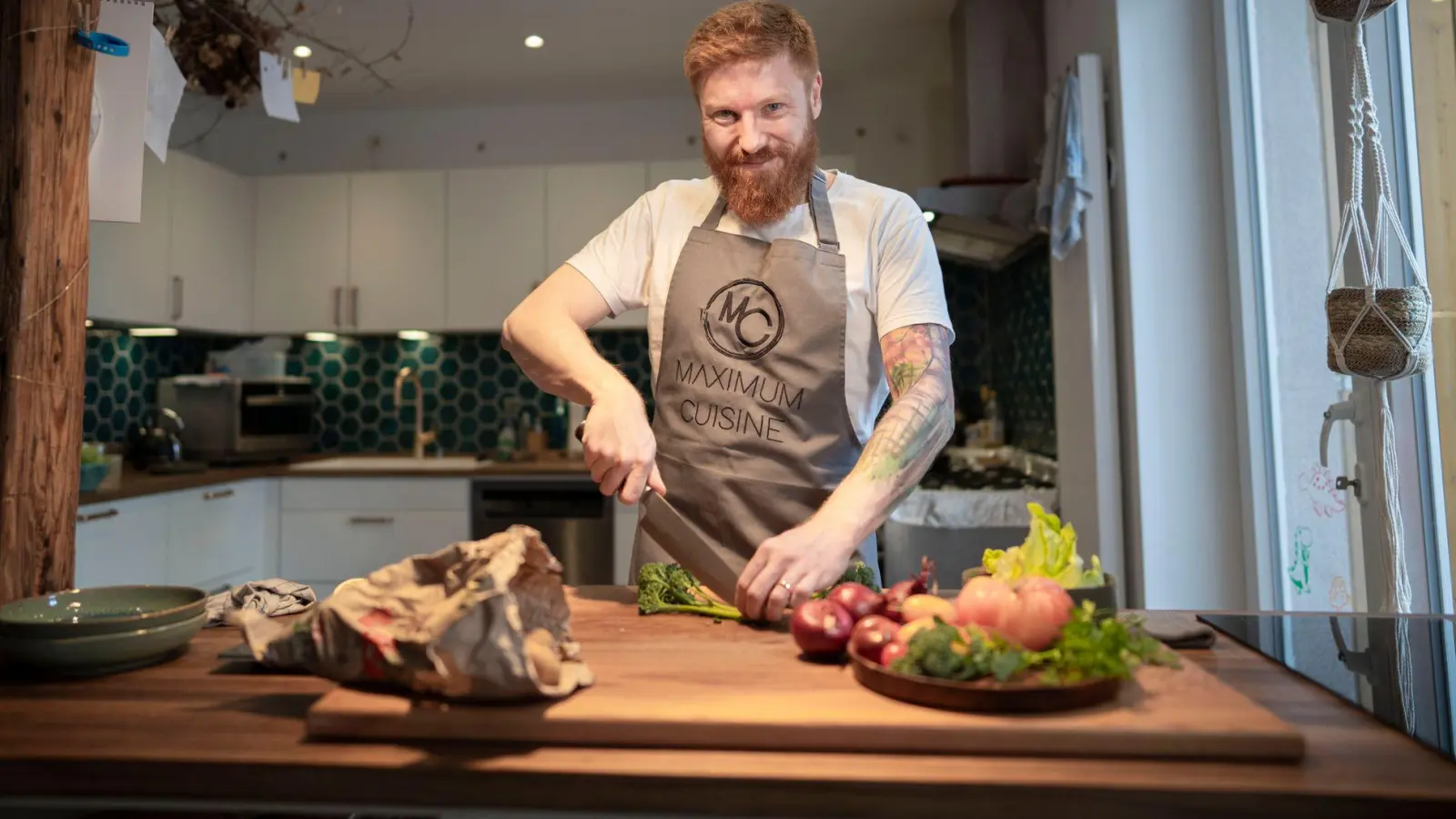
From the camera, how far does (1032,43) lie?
3.22 meters

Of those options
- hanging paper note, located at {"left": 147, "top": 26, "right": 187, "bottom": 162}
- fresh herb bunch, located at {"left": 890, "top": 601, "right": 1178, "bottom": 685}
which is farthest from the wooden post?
fresh herb bunch, located at {"left": 890, "top": 601, "right": 1178, "bottom": 685}

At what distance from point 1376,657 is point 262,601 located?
4.56 feet

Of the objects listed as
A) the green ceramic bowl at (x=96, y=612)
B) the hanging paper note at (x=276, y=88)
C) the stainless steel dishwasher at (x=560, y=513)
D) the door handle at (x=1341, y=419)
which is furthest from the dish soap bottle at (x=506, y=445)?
the door handle at (x=1341, y=419)

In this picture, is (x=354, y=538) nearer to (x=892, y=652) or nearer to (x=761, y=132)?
(x=761, y=132)

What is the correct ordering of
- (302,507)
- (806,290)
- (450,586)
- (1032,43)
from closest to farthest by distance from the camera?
(450,586)
(806,290)
(1032,43)
(302,507)

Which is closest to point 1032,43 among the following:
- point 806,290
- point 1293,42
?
point 1293,42

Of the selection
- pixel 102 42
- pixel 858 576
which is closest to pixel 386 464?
pixel 102 42

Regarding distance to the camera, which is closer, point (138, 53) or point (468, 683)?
point (468, 683)

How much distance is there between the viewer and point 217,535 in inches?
136

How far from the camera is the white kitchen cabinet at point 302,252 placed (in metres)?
4.06

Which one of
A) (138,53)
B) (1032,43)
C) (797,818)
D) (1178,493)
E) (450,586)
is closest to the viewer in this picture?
(797,818)

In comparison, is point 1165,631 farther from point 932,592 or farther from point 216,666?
point 216,666

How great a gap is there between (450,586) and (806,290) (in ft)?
2.71

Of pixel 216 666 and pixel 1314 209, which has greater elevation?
pixel 1314 209
